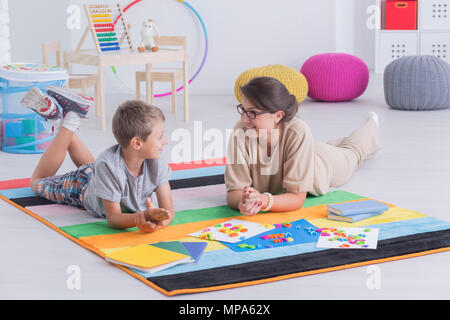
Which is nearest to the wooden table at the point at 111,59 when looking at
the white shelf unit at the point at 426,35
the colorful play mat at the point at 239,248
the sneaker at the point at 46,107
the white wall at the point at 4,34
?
the white wall at the point at 4,34

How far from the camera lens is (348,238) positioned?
205 centimetres

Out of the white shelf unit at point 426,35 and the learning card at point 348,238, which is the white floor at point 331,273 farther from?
the white shelf unit at point 426,35

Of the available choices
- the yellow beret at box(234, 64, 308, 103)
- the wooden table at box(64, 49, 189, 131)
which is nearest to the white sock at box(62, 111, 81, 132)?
the wooden table at box(64, 49, 189, 131)

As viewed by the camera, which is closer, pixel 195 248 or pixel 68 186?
pixel 195 248

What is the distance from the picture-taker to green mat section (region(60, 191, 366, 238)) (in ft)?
7.13

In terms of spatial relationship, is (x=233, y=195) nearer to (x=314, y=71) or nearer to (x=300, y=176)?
(x=300, y=176)

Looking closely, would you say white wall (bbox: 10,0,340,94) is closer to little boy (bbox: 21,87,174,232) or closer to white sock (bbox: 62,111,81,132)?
white sock (bbox: 62,111,81,132)

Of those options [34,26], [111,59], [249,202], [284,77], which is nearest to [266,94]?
[249,202]

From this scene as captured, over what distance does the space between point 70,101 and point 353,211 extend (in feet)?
3.83

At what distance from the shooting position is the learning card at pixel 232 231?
2076 millimetres

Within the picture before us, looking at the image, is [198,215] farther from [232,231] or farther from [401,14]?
[401,14]

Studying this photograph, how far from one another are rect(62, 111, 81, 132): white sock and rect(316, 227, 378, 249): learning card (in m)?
1.05

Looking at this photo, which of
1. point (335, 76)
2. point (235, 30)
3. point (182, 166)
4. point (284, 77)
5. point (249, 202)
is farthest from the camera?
point (235, 30)

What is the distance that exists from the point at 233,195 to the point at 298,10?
3255 mm
